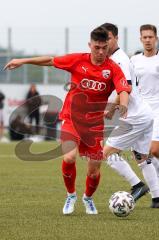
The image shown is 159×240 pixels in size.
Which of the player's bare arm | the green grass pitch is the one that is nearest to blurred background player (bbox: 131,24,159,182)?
the green grass pitch

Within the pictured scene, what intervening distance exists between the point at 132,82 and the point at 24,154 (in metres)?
10.9

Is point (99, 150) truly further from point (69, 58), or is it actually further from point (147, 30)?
point (147, 30)

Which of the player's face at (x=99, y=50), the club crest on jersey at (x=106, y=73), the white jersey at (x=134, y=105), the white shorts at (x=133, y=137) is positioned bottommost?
the white shorts at (x=133, y=137)

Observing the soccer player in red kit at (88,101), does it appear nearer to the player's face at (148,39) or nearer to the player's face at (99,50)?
→ the player's face at (99,50)

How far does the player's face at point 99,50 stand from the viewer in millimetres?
9375

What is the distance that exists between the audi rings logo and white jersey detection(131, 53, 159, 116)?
1937 mm

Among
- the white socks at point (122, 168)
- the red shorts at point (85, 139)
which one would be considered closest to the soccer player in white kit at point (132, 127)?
the white socks at point (122, 168)

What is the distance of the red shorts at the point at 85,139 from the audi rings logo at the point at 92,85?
1.57ft

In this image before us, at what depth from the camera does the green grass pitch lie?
7961 mm

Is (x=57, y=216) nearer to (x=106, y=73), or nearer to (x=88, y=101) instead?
(x=88, y=101)

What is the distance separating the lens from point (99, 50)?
9.42 metres

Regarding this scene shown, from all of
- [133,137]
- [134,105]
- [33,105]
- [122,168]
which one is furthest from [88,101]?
[33,105]

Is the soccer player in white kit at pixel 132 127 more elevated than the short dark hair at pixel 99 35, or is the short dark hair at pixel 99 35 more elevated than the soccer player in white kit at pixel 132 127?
the short dark hair at pixel 99 35

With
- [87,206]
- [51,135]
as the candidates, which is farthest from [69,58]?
[51,135]
